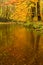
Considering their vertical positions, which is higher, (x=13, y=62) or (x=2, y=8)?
(x=13, y=62)

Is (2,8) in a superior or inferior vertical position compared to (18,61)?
inferior

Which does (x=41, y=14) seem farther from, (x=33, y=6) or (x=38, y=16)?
(x=33, y=6)

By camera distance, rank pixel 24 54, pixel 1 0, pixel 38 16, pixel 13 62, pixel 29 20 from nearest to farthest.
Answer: pixel 13 62
pixel 24 54
pixel 38 16
pixel 29 20
pixel 1 0

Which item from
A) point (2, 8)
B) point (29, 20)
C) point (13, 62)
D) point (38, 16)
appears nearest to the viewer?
point (13, 62)

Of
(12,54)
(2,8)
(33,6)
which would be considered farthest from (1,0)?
(12,54)

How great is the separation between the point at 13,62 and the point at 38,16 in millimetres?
21961

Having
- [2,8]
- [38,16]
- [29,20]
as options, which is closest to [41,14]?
[38,16]

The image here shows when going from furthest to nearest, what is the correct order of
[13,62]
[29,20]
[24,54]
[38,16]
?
[29,20]
[38,16]
[24,54]
[13,62]

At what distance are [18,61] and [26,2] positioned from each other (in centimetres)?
2318

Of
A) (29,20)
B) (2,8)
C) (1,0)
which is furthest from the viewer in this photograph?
(2,8)

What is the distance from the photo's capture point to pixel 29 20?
3466 centimetres

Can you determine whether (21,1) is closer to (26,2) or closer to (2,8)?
(26,2)

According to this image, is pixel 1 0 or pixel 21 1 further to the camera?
pixel 1 0

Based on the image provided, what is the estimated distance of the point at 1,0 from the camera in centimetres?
6550
